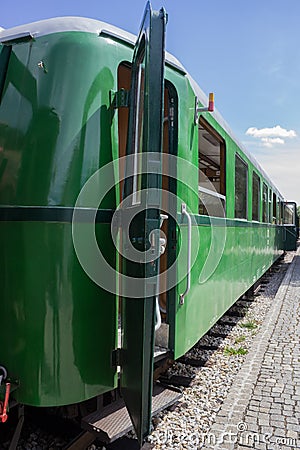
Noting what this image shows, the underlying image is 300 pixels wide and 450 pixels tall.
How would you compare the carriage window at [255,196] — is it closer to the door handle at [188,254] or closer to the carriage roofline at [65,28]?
the door handle at [188,254]

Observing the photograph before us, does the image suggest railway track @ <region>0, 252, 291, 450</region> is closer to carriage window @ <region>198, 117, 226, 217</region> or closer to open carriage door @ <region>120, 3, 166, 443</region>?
open carriage door @ <region>120, 3, 166, 443</region>

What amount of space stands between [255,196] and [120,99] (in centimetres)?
524

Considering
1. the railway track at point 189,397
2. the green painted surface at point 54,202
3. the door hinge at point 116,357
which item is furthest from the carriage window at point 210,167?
the railway track at point 189,397

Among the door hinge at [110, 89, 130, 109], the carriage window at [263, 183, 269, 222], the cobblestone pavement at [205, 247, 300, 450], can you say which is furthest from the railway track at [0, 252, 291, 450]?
the carriage window at [263, 183, 269, 222]

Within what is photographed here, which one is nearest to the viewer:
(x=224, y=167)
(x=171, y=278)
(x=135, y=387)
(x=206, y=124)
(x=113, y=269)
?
(x=135, y=387)

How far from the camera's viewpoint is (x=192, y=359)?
480 cm

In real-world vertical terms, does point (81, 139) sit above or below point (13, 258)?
above

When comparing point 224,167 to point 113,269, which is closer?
point 113,269

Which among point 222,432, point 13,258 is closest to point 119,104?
point 13,258

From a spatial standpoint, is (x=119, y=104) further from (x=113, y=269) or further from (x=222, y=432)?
(x=222, y=432)

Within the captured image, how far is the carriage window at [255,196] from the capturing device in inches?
278

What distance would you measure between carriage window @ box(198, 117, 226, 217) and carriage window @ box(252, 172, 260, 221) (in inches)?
67.8

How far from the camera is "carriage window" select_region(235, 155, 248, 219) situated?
534cm

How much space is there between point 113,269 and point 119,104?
105 centimetres
